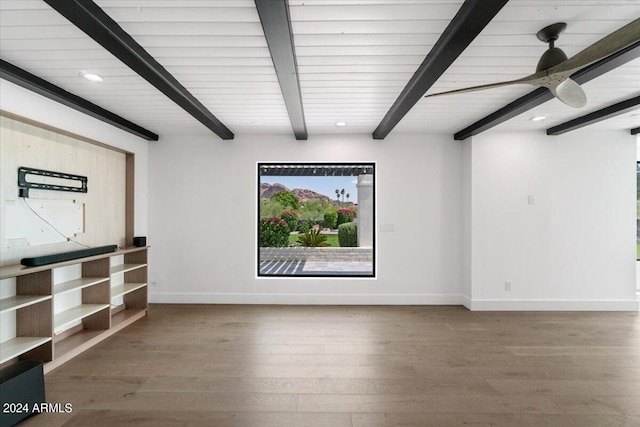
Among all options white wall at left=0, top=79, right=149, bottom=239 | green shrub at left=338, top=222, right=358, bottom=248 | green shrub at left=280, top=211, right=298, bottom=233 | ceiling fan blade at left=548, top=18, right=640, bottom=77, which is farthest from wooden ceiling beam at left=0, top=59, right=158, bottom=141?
ceiling fan blade at left=548, top=18, right=640, bottom=77

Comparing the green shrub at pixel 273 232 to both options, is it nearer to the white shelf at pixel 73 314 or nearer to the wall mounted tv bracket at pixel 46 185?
the white shelf at pixel 73 314

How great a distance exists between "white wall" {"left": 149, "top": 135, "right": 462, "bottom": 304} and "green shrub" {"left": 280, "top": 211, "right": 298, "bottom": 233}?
2.01ft

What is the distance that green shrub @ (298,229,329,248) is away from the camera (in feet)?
17.1

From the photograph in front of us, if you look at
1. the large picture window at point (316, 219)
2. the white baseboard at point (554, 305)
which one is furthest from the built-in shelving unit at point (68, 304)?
the white baseboard at point (554, 305)

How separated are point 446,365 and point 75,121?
4334 millimetres

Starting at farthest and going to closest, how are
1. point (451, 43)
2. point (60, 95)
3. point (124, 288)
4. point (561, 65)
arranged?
point (124, 288), point (60, 95), point (451, 43), point (561, 65)

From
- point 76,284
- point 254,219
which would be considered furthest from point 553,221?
point 76,284

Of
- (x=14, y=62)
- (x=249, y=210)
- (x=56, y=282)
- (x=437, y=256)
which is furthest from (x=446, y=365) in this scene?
(x=14, y=62)

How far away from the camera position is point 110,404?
229 centimetres

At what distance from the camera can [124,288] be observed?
401cm

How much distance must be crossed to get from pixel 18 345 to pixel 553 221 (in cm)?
600

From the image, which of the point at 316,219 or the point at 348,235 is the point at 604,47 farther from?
the point at 316,219

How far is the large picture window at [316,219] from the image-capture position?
4.94 m

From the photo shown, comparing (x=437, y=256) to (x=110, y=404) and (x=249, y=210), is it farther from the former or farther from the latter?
(x=110, y=404)
